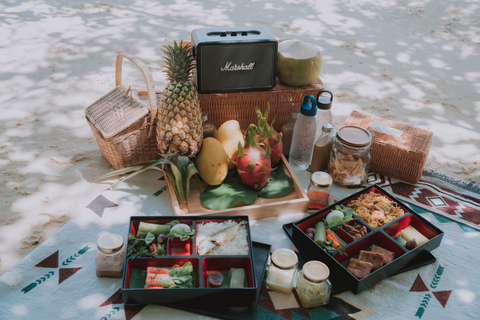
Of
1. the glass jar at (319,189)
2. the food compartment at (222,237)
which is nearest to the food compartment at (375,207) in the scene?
the glass jar at (319,189)

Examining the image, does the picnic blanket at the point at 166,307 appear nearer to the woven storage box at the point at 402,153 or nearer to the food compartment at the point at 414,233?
the food compartment at the point at 414,233

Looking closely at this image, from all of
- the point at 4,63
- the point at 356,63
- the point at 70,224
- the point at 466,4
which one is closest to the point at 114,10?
the point at 4,63

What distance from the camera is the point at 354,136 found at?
75.5 inches

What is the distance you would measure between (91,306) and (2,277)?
14.3 inches

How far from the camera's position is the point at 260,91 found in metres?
2.11

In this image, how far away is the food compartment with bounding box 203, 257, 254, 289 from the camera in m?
1.42

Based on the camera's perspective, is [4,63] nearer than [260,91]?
No

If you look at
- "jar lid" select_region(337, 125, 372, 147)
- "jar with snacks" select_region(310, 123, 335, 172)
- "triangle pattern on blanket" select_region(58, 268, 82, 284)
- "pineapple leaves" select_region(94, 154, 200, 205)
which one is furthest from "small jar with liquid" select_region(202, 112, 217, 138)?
"triangle pattern on blanket" select_region(58, 268, 82, 284)

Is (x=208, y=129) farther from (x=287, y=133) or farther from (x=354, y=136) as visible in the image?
(x=354, y=136)

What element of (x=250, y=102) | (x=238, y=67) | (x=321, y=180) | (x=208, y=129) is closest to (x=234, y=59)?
(x=238, y=67)

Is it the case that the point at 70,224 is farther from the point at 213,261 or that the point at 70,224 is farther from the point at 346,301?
the point at 346,301

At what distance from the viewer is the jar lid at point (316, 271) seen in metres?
1.36

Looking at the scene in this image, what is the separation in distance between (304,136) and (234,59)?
50 centimetres

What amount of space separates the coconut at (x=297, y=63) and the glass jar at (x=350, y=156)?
33cm
